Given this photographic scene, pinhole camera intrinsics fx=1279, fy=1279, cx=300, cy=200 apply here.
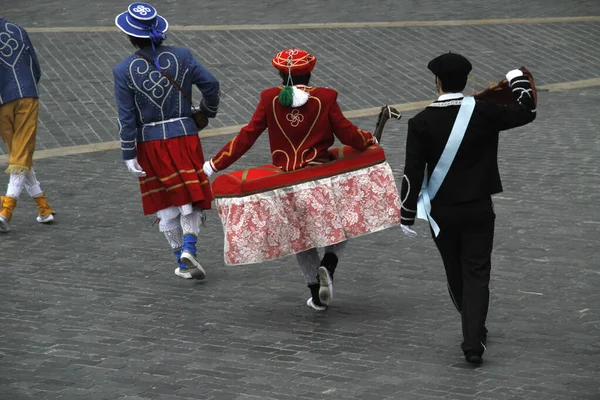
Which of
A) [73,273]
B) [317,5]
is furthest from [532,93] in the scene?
[317,5]

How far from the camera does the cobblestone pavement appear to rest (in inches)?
262

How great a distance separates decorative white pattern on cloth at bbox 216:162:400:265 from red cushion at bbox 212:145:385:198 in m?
0.03

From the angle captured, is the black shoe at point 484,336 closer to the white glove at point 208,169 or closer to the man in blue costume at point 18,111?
the white glove at point 208,169

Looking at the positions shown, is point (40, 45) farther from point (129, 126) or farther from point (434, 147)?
point (434, 147)

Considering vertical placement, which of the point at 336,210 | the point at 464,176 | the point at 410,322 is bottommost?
the point at 410,322

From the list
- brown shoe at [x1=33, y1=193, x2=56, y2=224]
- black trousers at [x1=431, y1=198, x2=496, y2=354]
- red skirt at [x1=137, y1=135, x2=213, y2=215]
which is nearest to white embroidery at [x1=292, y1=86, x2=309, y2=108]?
black trousers at [x1=431, y1=198, x2=496, y2=354]

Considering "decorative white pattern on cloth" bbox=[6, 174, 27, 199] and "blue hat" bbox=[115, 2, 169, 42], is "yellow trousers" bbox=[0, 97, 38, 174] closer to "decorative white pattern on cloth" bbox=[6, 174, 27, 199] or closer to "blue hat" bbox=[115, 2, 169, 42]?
"decorative white pattern on cloth" bbox=[6, 174, 27, 199]

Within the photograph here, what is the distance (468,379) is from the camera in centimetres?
662

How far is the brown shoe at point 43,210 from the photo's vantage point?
10.3 m

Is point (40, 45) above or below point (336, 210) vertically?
below

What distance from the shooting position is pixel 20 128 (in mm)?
10172

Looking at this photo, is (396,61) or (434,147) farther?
(396,61)

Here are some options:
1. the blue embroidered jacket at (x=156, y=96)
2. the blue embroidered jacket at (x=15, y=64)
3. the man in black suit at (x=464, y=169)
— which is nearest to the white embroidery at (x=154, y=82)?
the blue embroidered jacket at (x=156, y=96)

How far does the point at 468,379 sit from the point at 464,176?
1090 millimetres
